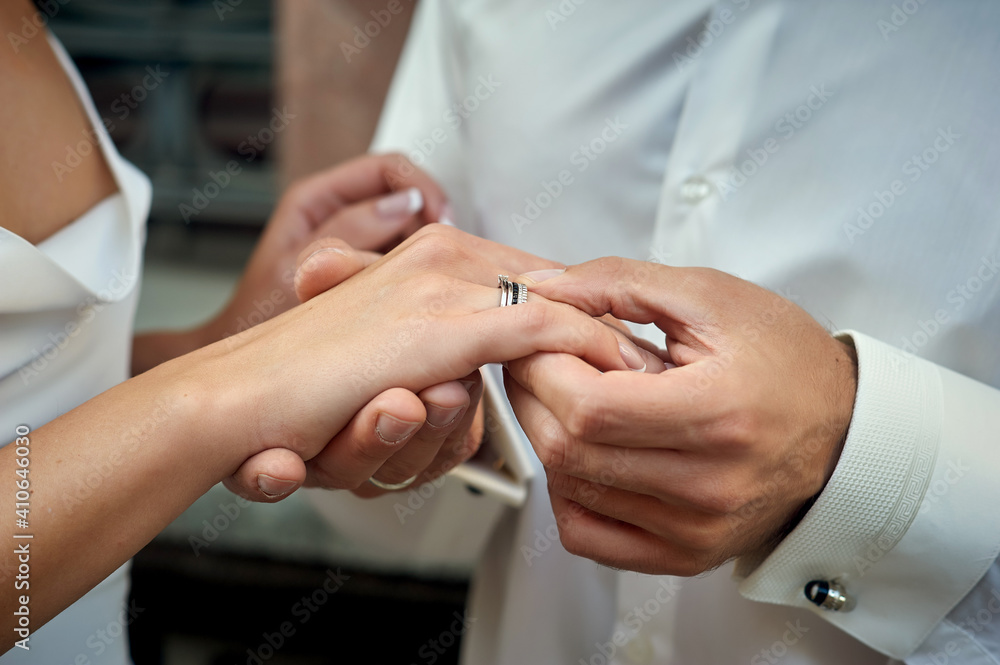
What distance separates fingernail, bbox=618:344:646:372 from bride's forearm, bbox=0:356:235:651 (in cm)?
38

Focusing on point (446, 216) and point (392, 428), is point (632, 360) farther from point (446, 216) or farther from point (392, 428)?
point (446, 216)

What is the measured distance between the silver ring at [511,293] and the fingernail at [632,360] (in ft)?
0.34

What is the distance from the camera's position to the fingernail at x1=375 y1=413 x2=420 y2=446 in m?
0.59

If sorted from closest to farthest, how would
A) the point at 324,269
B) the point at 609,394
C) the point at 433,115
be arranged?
the point at 609,394, the point at 324,269, the point at 433,115

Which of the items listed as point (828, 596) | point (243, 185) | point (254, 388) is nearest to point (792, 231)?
point (828, 596)

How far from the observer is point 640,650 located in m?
0.83

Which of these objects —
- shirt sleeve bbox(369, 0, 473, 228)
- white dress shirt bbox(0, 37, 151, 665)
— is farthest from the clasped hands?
shirt sleeve bbox(369, 0, 473, 228)

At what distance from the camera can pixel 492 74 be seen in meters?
0.94

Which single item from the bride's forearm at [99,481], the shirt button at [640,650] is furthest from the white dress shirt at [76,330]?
the shirt button at [640,650]

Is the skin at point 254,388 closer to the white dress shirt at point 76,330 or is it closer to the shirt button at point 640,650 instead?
the white dress shirt at point 76,330

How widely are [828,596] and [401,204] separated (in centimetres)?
71

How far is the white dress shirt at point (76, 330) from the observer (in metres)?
0.58

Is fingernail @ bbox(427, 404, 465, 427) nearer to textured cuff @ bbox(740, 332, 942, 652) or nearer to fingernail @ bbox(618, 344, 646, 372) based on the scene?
fingernail @ bbox(618, 344, 646, 372)

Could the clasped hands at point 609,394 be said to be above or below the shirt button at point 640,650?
above
